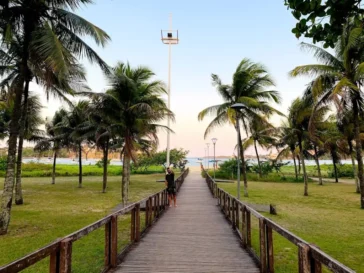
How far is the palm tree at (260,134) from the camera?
16672mm

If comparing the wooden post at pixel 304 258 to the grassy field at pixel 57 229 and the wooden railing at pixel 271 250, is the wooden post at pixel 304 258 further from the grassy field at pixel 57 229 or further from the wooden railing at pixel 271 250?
the grassy field at pixel 57 229

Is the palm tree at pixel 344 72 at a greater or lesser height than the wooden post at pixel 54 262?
greater

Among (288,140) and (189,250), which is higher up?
(288,140)

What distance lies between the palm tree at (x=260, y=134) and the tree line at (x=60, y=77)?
6.60 meters

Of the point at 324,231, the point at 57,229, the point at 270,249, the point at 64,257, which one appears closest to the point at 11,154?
the point at 57,229

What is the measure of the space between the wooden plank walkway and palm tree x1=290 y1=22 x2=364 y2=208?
26.7ft

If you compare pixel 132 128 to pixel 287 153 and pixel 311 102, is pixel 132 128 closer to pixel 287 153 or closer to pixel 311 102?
pixel 311 102

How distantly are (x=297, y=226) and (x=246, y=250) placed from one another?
421cm

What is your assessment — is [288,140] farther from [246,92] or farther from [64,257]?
[64,257]

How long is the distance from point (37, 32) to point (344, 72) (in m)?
13.1

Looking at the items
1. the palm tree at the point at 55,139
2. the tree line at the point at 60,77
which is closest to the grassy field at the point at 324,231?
the tree line at the point at 60,77

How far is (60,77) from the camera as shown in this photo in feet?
27.7

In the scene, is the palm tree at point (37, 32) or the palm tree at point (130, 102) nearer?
the palm tree at point (37, 32)

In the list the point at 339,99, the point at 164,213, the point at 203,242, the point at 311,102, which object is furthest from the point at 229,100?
the point at 203,242
